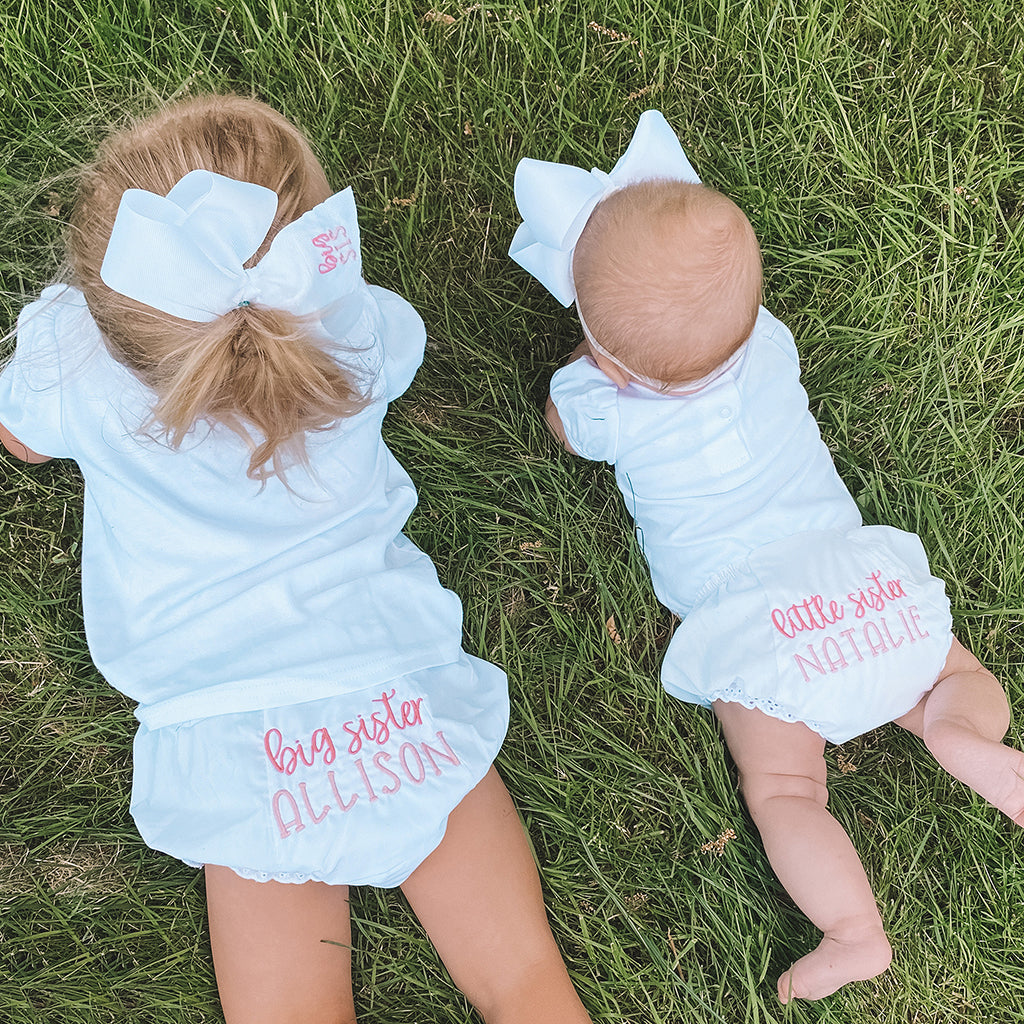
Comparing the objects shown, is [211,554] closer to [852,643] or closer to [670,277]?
[670,277]

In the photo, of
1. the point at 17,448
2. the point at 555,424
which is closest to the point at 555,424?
the point at 555,424

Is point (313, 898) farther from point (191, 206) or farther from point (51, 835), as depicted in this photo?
point (191, 206)

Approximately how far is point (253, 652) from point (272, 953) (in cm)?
57

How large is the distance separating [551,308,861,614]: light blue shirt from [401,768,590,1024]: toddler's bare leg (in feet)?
2.11

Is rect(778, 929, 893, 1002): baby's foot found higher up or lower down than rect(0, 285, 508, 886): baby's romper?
lower down

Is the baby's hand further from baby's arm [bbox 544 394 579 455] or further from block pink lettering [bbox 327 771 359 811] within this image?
block pink lettering [bbox 327 771 359 811]

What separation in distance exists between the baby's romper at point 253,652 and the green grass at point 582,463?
0.43 metres

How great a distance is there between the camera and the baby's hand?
1912 millimetres

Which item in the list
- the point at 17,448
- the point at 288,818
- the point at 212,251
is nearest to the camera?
the point at 212,251

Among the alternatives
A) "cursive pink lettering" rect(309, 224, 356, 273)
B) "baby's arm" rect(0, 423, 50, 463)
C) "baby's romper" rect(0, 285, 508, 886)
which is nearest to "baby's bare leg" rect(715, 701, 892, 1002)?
"baby's romper" rect(0, 285, 508, 886)

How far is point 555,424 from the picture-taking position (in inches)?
75.7

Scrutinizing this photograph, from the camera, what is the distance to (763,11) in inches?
79.7

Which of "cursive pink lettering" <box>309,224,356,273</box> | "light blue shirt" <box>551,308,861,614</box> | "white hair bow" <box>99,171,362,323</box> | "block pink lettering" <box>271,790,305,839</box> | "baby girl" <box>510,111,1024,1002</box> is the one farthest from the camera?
"light blue shirt" <box>551,308,861,614</box>

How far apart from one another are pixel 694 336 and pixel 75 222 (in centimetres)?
105
